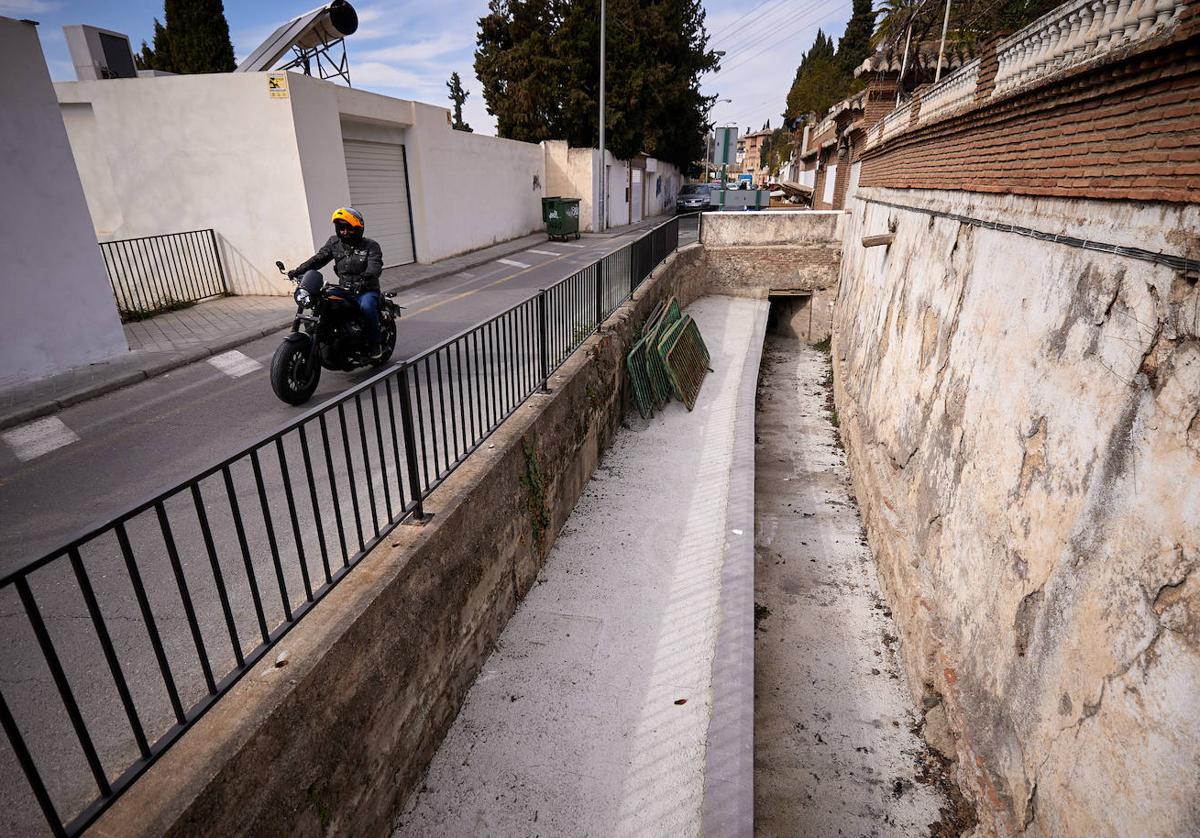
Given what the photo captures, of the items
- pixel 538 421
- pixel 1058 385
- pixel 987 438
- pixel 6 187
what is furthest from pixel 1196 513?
pixel 6 187

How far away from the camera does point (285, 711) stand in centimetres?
224

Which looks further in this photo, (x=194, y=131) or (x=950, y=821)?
(x=194, y=131)

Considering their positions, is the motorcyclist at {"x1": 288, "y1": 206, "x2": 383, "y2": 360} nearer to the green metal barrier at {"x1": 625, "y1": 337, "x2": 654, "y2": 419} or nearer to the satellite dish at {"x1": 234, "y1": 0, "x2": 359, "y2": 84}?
the green metal barrier at {"x1": 625, "y1": 337, "x2": 654, "y2": 419}

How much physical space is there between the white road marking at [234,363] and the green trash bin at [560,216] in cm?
1558

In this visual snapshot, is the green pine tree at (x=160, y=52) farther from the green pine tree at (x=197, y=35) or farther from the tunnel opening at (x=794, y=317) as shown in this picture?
the tunnel opening at (x=794, y=317)

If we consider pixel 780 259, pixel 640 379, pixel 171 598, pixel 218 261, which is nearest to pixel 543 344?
pixel 640 379

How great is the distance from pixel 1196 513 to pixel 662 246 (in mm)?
11498

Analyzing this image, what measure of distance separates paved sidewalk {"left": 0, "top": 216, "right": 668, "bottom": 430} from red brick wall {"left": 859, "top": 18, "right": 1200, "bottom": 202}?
835cm

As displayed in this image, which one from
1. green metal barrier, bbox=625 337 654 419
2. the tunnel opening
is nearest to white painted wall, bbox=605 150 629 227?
the tunnel opening

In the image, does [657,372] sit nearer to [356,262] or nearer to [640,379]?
[640,379]

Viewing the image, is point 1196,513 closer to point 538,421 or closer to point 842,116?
point 538,421

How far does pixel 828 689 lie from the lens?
445 cm

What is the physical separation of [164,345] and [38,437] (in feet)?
9.82

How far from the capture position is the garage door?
1347cm
